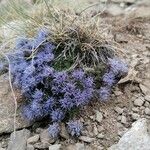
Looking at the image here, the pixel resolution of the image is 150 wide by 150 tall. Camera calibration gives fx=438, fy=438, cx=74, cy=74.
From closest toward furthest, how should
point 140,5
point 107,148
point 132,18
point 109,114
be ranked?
point 107,148 → point 109,114 → point 132,18 → point 140,5

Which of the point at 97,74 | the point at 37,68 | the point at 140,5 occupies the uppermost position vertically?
the point at 37,68

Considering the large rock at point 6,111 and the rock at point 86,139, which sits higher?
the large rock at point 6,111

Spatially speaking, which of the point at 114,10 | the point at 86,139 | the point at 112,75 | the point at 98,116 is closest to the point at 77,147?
the point at 86,139

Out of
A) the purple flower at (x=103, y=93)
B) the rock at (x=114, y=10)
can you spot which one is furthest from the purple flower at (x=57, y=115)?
the rock at (x=114, y=10)

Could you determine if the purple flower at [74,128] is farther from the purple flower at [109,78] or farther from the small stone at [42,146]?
the purple flower at [109,78]

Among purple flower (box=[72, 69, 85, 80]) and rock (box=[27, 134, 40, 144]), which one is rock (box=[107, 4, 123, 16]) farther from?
rock (box=[27, 134, 40, 144])

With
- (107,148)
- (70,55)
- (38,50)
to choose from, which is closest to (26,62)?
(38,50)

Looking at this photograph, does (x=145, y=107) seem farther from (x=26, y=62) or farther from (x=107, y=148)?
(x=26, y=62)
